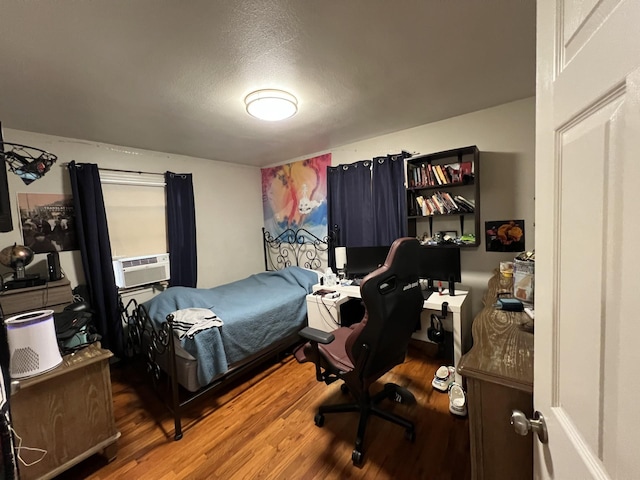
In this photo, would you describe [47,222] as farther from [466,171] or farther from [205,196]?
[466,171]

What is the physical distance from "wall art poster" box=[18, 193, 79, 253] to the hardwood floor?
1.50 m

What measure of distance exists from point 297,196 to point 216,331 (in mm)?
2222

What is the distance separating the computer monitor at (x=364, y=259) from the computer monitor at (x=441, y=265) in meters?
0.43

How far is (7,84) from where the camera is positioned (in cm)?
163

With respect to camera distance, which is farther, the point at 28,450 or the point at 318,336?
the point at 318,336

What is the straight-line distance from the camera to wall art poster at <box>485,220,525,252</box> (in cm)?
238

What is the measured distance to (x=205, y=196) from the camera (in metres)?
3.60

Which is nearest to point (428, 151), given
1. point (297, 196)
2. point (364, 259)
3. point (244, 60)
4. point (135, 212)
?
point (364, 259)

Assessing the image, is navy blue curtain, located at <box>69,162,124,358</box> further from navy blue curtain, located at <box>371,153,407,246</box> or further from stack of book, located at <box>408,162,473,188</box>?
stack of book, located at <box>408,162,473,188</box>

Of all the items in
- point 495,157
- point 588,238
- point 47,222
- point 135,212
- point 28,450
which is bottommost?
point 28,450

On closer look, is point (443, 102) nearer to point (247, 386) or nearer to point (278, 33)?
point (278, 33)

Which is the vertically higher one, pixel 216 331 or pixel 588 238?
pixel 588 238

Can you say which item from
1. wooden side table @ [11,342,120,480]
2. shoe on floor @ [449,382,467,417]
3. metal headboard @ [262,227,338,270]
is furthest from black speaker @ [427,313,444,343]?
wooden side table @ [11,342,120,480]

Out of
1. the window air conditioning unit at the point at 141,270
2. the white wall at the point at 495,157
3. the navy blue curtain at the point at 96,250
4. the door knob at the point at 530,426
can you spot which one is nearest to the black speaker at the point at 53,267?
the navy blue curtain at the point at 96,250
